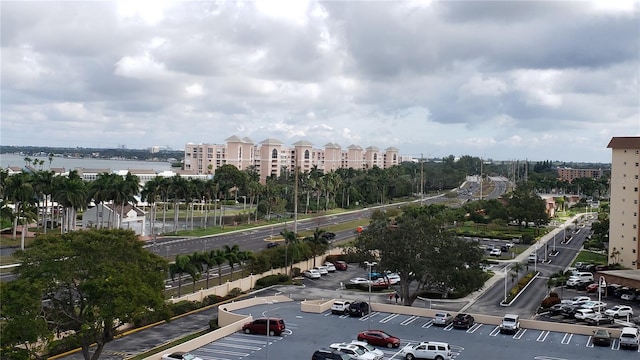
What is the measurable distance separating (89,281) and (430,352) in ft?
61.6

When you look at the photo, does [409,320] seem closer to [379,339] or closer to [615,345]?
[379,339]

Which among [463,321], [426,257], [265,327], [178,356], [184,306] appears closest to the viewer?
[178,356]

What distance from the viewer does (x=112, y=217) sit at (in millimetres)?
89062

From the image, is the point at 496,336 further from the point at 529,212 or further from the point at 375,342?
the point at 529,212

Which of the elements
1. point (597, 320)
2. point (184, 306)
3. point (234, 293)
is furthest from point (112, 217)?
point (597, 320)

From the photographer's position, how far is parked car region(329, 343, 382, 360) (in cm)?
3328

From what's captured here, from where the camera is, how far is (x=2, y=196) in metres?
79.5

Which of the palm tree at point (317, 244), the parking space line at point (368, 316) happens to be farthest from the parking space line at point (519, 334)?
the palm tree at point (317, 244)

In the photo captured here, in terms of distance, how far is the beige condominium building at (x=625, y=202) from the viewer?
67.9 m

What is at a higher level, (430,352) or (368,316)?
(430,352)

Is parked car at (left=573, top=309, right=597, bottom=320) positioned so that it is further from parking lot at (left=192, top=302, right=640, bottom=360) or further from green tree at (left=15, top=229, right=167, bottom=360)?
green tree at (left=15, top=229, right=167, bottom=360)

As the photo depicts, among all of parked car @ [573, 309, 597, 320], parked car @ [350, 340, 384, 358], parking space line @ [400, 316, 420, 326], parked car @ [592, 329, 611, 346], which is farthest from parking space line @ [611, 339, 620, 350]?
parked car @ [350, 340, 384, 358]

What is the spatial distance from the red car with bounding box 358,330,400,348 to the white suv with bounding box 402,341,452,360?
95.6 inches

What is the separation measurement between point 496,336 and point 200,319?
21.3 m
